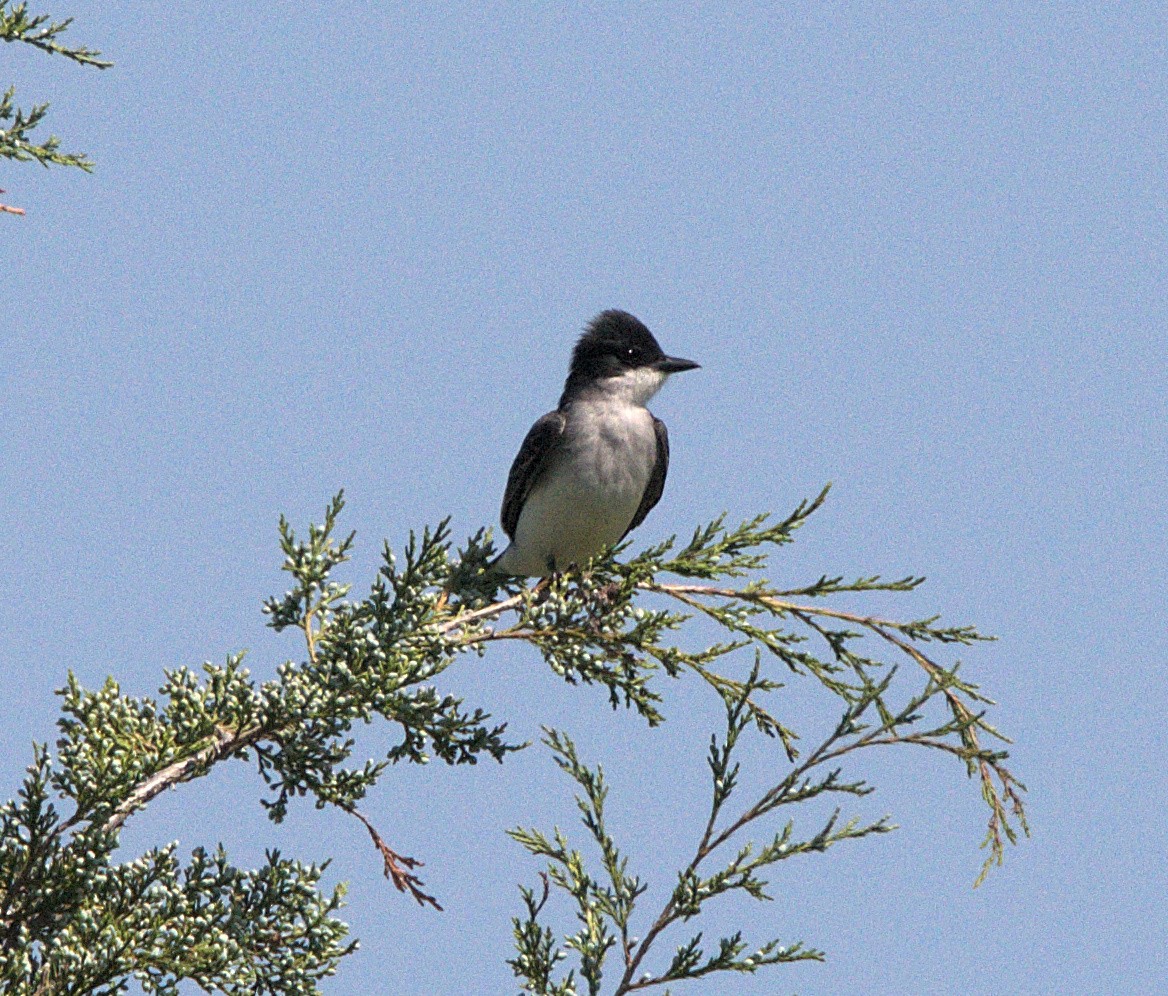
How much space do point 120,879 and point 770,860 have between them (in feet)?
6.09

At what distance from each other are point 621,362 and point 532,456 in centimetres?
91

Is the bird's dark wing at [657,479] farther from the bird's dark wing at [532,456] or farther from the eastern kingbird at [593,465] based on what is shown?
the bird's dark wing at [532,456]

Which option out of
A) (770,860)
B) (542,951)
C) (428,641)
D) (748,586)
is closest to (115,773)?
(428,641)

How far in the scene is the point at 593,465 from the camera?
8.07 metres

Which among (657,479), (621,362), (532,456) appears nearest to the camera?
(532,456)

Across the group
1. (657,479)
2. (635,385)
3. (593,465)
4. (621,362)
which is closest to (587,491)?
(593,465)

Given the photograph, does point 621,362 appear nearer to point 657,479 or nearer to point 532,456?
point 657,479

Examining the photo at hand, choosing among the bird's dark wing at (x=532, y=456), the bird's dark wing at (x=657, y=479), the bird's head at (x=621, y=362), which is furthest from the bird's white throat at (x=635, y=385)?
the bird's dark wing at (x=532, y=456)

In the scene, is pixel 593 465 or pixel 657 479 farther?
pixel 657 479

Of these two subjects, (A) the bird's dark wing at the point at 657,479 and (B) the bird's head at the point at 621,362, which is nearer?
→ (A) the bird's dark wing at the point at 657,479

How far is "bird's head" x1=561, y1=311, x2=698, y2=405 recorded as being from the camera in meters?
8.66

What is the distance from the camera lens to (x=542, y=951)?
422 centimetres

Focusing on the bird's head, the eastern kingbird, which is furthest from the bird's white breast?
the bird's head

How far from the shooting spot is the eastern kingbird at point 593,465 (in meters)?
8.09
